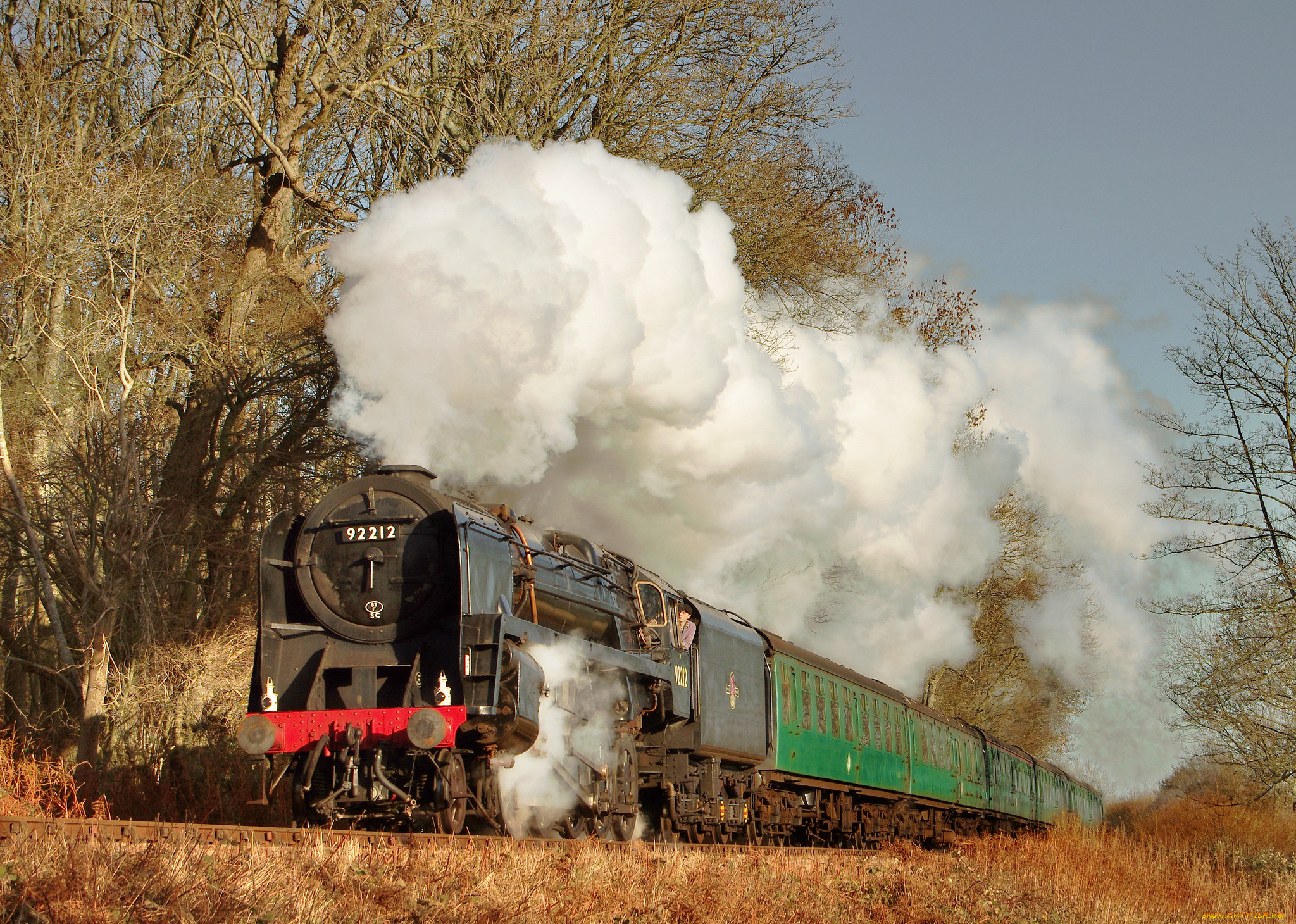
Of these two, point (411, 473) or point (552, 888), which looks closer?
point (552, 888)

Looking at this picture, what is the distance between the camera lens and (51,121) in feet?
45.9

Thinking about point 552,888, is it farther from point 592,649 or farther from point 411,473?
point 411,473

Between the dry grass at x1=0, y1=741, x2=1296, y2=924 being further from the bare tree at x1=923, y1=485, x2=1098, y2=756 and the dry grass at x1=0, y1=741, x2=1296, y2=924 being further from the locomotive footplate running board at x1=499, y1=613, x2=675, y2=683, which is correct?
the bare tree at x1=923, y1=485, x2=1098, y2=756

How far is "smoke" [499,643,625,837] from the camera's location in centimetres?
842

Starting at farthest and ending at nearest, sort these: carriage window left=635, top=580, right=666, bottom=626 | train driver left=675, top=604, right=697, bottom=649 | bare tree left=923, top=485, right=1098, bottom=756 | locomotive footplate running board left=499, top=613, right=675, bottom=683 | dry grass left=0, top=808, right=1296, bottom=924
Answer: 1. bare tree left=923, top=485, right=1098, bottom=756
2. train driver left=675, top=604, right=697, bottom=649
3. carriage window left=635, top=580, right=666, bottom=626
4. locomotive footplate running board left=499, top=613, right=675, bottom=683
5. dry grass left=0, top=808, right=1296, bottom=924

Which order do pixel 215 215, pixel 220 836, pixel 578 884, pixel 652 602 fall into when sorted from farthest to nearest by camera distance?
pixel 215 215 → pixel 652 602 → pixel 220 836 → pixel 578 884

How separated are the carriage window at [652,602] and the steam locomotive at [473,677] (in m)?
0.01

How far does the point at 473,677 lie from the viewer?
755 cm

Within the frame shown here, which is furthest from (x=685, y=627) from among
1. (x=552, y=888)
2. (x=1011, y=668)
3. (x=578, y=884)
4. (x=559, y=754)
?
(x=1011, y=668)

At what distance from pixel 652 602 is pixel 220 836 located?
4.79m

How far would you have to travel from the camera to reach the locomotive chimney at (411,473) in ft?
28.1

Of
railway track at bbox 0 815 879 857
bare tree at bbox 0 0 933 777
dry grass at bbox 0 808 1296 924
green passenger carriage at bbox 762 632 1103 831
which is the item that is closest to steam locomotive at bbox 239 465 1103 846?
railway track at bbox 0 815 879 857

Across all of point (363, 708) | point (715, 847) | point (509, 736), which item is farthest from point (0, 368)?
point (715, 847)

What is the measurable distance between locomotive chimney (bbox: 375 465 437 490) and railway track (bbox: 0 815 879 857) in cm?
271
